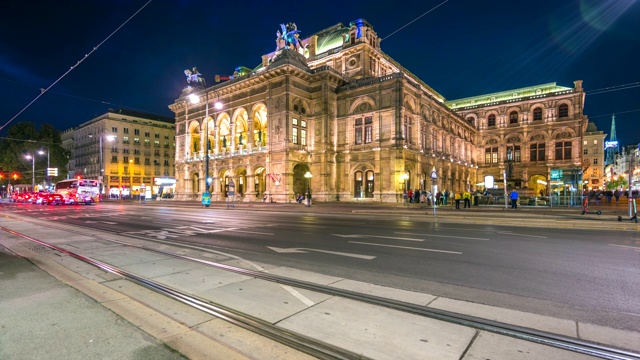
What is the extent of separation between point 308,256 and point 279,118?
3486cm

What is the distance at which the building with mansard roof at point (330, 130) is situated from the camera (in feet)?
133

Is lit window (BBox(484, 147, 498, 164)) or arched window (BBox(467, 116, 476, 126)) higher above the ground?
arched window (BBox(467, 116, 476, 126))

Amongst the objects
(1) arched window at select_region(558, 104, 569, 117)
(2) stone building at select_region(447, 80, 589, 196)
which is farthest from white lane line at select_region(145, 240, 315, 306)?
(1) arched window at select_region(558, 104, 569, 117)

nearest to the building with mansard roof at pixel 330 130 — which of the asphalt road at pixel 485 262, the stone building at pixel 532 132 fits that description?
the stone building at pixel 532 132

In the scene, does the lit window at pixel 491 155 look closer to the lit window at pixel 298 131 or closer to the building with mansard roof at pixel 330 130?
the building with mansard roof at pixel 330 130

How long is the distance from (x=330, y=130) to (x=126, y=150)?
→ 6520 centimetres

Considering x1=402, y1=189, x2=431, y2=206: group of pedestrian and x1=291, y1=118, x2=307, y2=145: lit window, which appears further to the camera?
x1=291, y1=118, x2=307, y2=145: lit window

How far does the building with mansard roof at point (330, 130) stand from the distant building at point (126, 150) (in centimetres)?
3562

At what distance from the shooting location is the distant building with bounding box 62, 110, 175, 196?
265 feet

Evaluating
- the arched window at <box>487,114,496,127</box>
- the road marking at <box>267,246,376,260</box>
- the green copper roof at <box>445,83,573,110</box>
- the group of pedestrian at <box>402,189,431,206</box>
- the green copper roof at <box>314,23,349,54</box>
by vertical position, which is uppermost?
the green copper roof at <box>314,23,349,54</box>

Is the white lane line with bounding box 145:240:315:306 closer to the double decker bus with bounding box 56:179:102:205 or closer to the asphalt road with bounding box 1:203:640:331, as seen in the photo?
the asphalt road with bounding box 1:203:640:331

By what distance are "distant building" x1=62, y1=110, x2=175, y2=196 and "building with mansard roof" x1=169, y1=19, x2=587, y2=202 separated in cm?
3562

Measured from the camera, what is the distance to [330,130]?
4428 cm

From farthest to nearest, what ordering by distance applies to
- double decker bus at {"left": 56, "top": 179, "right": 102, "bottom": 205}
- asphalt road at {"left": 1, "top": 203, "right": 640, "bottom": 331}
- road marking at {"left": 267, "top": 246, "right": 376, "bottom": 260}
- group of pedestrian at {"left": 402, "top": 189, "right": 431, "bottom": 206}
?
double decker bus at {"left": 56, "top": 179, "right": 102, "bottom": 205} < group of pedestrian at {"left": 402, "top": 189, "right": 431, "bottom": 206} < road marking at {"left": 267, "top": 246, "right": 376, "bottom": 260} < asphalt road at {"left": 1, "top": 203, "right": 640, "bottom": 331}
